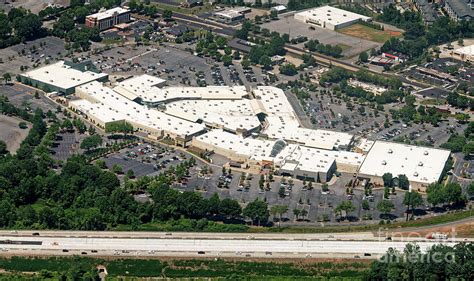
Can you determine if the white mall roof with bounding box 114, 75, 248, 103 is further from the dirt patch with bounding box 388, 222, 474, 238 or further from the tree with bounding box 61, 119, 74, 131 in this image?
the dirt patch with bounding box 388, 222, 474, 238

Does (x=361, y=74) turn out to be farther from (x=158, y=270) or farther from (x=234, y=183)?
(x=158, y=270)

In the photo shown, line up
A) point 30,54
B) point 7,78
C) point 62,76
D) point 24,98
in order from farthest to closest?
point 30,54 < point 62,76 < point 7,78 < point 24,98

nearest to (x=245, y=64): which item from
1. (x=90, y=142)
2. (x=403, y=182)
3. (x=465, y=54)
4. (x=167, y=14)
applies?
(x=167, y=14)

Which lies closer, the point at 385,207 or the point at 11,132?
the point at 385,207

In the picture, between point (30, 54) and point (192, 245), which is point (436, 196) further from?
point (30, 54)

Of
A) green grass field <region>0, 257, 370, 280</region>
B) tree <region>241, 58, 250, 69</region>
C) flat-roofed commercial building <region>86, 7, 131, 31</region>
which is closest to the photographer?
green grass field <region>0, 257, 370, 280</region>

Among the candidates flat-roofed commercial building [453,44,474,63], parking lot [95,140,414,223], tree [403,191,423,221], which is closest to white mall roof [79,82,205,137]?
parking lot [95,140,414,223]
